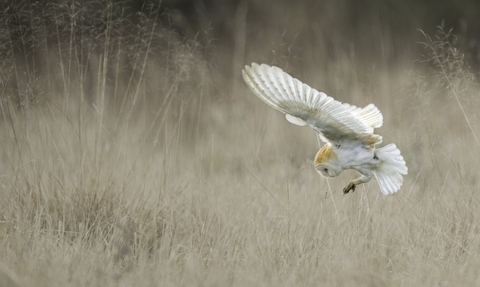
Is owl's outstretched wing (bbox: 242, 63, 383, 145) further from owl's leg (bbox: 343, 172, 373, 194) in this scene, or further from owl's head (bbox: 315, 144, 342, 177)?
owl's leg (bbox: 343, 172, 373, 194)

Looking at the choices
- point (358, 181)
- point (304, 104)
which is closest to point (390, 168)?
point (358, 181)

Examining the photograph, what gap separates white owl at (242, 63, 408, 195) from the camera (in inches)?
117

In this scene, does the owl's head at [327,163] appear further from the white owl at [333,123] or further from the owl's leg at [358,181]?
the owl's leg at [358,181]

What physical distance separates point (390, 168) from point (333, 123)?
46 cm

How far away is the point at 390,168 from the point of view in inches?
132

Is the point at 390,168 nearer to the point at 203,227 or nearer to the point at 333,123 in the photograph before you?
the point at 333,123

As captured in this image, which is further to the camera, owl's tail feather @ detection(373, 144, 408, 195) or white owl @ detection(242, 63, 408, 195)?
owl's tail feather @ detection(373, 144, 408, 195)

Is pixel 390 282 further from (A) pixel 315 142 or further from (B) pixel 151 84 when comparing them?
(B) pixel 151 84

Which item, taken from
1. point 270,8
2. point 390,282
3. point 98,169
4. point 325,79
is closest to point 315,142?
point 325,79

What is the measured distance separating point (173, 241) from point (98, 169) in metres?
0.69

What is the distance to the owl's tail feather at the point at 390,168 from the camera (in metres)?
3.32

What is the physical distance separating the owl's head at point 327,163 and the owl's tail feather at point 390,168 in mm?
240

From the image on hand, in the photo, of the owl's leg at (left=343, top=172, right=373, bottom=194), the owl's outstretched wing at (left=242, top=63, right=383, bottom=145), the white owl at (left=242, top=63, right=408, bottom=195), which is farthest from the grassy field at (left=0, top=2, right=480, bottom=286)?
the owl's outstretched wing at (left=242, top=63, right=383, bottom=145)

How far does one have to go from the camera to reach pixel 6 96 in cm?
367
